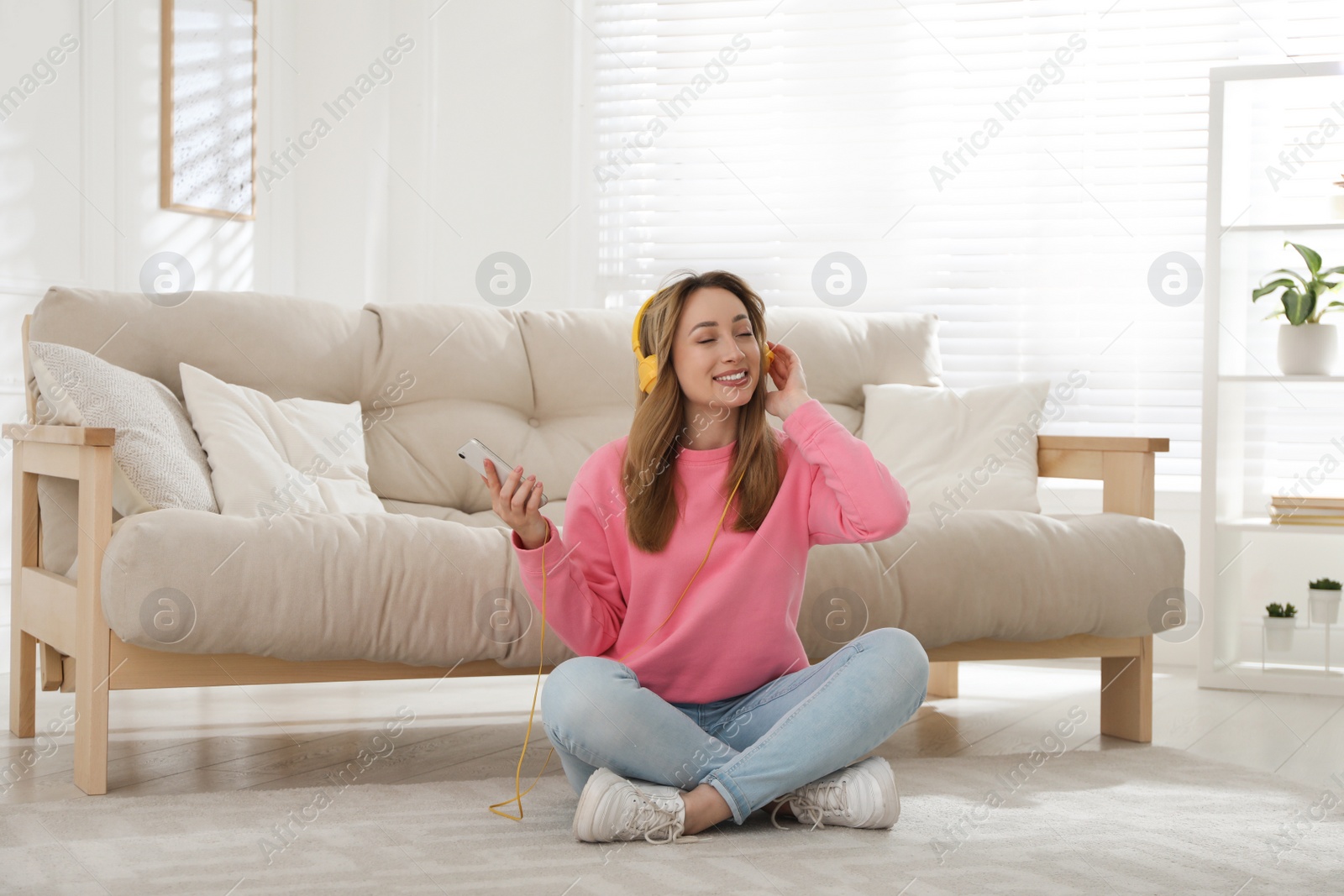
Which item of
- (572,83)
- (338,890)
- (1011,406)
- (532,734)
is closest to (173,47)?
(572,83)

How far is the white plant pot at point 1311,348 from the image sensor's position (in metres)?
2.75

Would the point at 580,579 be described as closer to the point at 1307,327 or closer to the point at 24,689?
the point at 24,689

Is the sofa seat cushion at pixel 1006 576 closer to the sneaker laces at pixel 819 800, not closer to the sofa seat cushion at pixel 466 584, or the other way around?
the sofa seat cushion at pixel 466 584

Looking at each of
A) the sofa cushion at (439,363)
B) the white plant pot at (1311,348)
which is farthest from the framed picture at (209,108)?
the white plant pot at (1311,348)

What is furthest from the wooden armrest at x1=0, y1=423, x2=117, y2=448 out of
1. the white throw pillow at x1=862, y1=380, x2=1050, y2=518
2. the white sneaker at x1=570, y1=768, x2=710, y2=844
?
the white throw pillow at x1=862, y1=380, x2=1050, y2=518

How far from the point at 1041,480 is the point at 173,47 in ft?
8.30

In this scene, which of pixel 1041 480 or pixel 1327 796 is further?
pixel 1041 480

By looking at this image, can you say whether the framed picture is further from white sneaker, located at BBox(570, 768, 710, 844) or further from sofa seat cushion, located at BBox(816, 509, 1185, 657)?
white sneaker, located at BBox(570, 768, 710, 844)

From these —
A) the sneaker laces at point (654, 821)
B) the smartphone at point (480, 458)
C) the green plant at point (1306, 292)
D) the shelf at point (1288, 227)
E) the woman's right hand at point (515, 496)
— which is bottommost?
the sneaker laces at point (654, 821)

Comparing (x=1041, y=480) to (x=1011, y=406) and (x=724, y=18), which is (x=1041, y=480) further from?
(x=724, y=18)

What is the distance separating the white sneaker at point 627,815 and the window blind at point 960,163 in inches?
84.2

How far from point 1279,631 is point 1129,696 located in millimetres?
899

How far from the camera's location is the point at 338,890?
1.21 m

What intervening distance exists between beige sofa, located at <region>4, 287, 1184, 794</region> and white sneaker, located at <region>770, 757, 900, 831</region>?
44 centimetres
